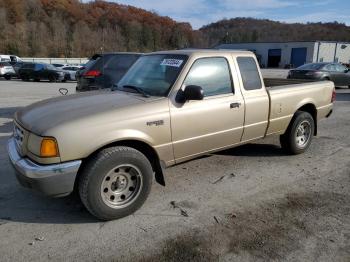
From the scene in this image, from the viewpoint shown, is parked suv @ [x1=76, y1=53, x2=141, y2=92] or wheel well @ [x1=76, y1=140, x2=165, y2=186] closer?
wheel well @ [x1=76, y1=140, x2=165, y2=186]

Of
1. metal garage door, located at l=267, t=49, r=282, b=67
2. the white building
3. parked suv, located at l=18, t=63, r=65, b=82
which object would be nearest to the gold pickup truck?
parked suv, located at l=18, t=63, r=65, b=82

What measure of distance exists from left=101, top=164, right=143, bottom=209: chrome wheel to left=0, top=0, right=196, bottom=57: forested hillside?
79.8 metres

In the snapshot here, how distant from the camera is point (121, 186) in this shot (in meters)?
4.08

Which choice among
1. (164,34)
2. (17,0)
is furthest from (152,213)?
(164,34)

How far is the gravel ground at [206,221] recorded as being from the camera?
3.46 metres

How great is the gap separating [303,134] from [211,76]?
2.60 meters

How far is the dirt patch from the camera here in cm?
345

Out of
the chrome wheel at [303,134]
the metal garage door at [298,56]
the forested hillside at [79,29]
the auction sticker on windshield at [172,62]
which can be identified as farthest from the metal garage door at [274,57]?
the auction sticker on windshield at [172,62]

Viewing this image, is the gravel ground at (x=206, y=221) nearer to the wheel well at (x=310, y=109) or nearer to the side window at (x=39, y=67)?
the wheel well at (x=310, y=109)

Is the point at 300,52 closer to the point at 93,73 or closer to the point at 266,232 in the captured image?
the point at 93,73

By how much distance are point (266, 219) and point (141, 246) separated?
4.83ft

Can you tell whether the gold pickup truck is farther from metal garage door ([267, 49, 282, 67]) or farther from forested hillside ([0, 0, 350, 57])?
forested hillside ([0, 0, 350, 57])

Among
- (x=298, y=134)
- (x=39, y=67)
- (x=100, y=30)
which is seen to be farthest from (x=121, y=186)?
(x=100, y=30)

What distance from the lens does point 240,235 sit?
376 centimetres
